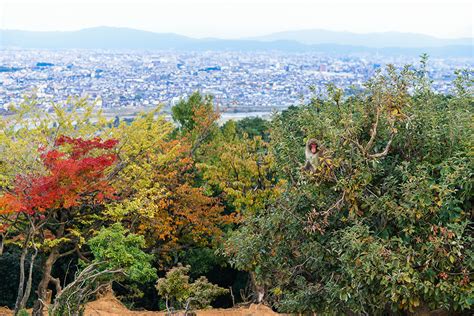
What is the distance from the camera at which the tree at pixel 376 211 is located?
816cm

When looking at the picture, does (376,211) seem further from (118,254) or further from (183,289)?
(118,254)

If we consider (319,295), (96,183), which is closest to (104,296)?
(96,183)

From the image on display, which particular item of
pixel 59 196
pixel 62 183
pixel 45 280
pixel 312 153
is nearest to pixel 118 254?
pixel 59 196

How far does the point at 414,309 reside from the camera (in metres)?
9.35

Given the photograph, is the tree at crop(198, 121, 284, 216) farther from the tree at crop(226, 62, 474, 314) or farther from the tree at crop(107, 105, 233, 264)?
the tree at crop(226, 62, 474, 314)

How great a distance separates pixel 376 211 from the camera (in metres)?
8.74

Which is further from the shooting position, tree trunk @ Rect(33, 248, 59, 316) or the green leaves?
tree trunk @ Rect(33, 248, 59, 316)

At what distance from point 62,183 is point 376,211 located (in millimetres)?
7907

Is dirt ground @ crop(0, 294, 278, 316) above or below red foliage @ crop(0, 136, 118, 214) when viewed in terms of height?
below

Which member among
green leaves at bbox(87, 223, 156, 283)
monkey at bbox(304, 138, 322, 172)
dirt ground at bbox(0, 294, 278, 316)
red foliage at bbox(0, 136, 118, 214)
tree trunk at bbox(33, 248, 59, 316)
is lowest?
dirt ground at bbox(0, 294, 278, 316)

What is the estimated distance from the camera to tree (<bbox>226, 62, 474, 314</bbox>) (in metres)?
8.16

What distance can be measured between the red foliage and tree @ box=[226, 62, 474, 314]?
4848 mm

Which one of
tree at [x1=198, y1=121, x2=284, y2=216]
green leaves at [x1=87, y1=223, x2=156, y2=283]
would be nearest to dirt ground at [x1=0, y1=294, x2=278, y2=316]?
green leaves at [x1=87, y1=223, x2=156, y2=283]

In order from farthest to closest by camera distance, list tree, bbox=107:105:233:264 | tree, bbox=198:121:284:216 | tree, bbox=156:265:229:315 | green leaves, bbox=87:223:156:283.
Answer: tree, bbox=198:121:284:216 → tree, bbox=107:105:233:264 → tree, bbox=156:265:229:315 → green leaves, bbox=87:223:156:283
